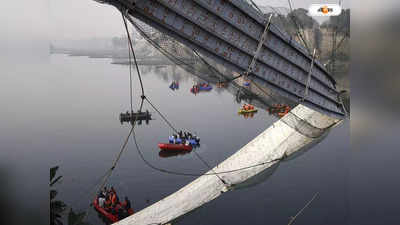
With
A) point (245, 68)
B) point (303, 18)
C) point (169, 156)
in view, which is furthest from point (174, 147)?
point (245, 68)

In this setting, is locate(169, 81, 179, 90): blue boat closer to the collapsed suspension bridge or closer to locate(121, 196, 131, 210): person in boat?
locate(121, 196, 131, 210): person in boat

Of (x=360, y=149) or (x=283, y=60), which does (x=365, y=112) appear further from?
(x=283, y=60)

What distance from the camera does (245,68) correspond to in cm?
527

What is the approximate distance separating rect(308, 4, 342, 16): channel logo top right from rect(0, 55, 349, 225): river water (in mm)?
3433

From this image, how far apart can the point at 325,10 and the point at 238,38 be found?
2892 mm

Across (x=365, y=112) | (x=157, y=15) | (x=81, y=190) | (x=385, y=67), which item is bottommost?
(x=81, y=190)

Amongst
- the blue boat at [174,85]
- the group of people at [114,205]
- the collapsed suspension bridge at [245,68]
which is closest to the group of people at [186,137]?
the blue boat at [174,85]

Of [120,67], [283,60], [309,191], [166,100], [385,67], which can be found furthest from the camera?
[166,100]

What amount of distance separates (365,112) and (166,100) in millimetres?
13253

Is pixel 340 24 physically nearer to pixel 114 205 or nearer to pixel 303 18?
pixel 303 18

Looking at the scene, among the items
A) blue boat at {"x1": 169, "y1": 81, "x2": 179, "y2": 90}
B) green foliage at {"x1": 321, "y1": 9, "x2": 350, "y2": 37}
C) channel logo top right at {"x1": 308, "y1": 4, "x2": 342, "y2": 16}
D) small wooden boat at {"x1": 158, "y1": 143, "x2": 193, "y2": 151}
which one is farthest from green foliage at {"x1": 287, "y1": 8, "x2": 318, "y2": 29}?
blue boat at {"x1": 169, "y1": 81, "x2": 179, "y2": 90}

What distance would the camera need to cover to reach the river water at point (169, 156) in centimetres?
926

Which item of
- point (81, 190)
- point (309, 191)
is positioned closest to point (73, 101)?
point (81, 190)

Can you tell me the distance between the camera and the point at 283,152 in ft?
23.9
